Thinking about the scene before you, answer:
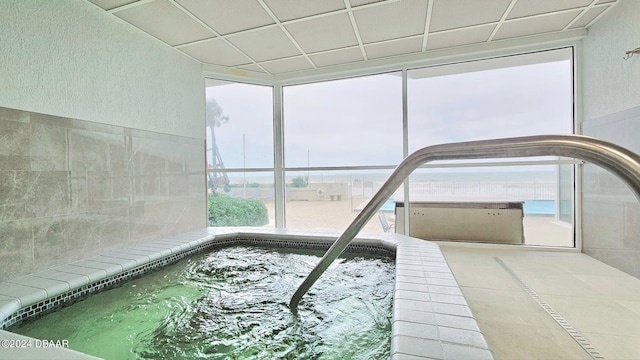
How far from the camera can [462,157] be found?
101cm

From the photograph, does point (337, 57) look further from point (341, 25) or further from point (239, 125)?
point (239, 125)

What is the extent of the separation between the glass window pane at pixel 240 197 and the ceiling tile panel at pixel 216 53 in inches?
64.4

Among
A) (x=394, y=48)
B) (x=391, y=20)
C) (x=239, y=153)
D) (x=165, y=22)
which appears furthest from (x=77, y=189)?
(x=394, y=48)

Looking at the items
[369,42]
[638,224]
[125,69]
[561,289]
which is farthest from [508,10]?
[125,69]

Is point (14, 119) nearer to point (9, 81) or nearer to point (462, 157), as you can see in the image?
point (9, 81)

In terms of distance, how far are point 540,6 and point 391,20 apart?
1.44 m

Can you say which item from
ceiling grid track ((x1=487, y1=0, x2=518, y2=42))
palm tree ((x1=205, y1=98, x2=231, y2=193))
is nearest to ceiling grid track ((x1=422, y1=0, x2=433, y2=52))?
ceiling grid track ((x1=487, y1=0, x2=518, y2=42))

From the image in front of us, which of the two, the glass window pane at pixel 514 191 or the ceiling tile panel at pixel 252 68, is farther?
the ceiling tile panel at pixel 252 68

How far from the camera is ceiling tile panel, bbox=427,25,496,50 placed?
312 centimetres

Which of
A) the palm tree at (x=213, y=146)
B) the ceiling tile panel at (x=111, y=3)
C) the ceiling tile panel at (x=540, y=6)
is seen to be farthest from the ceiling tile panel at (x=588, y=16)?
the palm tree at (x=213, y=146)

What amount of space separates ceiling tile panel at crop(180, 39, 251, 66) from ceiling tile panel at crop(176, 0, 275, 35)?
1.27ft

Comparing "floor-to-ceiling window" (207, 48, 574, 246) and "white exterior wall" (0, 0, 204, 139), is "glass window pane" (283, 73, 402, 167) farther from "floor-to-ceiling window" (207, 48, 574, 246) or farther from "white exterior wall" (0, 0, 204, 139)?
"white exterior wall" (0, 0, 204, 139)

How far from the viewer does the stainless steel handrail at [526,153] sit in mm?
633

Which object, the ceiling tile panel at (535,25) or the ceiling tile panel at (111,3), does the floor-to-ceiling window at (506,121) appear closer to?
the ceiling tile panel at (535,25)
